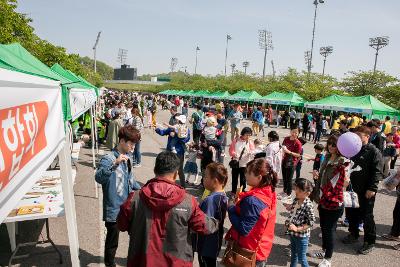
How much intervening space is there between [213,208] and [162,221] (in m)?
0.81

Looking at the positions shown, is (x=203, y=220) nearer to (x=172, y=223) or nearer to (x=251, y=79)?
(x=172, y=223)

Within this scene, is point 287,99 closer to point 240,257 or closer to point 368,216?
point 368,216

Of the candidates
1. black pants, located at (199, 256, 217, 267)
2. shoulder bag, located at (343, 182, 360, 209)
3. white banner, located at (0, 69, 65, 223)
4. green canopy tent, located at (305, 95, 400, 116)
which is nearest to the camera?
white banner, located at (0, 69, 65, 223)

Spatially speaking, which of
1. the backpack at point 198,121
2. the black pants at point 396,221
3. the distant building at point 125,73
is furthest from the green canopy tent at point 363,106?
the distant building at point 125,73

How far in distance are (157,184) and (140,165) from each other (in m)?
8.11

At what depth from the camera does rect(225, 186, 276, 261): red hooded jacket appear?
2.88 m

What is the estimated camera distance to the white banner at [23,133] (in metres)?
1.64

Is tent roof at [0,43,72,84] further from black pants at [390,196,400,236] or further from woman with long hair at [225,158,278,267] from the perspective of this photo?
black pants at [390,196,400,236]

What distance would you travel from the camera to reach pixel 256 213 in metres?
2.88

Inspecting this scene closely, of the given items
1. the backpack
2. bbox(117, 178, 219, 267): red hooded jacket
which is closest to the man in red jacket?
bbox(117, 178, 219, 267): red hooded jacket

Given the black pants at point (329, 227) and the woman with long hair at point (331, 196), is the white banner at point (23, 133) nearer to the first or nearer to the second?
the woman with long hair at point (331, 196)

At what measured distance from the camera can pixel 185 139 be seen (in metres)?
7.76

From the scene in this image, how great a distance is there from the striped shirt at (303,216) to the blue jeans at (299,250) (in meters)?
0.09

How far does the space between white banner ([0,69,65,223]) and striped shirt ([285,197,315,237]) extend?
3.12m
